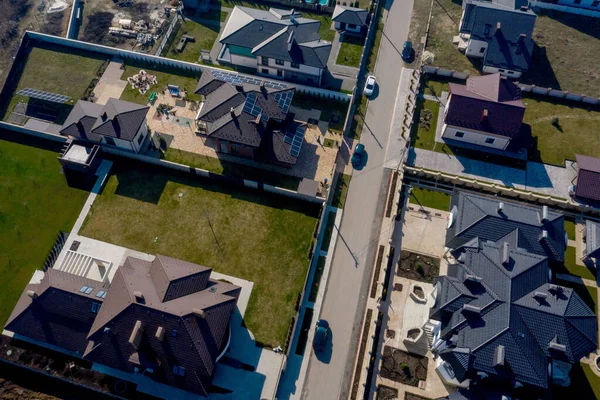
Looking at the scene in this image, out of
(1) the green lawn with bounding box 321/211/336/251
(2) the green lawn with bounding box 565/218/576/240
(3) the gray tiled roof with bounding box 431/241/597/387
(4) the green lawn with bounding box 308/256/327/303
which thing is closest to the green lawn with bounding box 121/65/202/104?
(1) the green lawn with bounding box 321/211/336/251

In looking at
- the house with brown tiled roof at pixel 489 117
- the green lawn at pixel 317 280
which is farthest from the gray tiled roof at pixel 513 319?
the house with brown tiled roof at pixel 489 117

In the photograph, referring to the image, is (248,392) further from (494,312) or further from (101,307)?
(494,312)

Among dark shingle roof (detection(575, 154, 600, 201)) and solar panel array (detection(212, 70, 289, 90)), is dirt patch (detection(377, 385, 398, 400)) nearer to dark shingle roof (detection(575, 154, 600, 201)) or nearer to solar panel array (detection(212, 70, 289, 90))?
dark shingle roof (detection(575, 154, 600, 201))

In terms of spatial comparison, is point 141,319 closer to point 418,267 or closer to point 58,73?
point 418,267

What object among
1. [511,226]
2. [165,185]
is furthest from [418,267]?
[165,185]

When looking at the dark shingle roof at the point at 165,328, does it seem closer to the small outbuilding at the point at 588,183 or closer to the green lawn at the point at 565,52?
the small outbuilding at the point at 588,183
